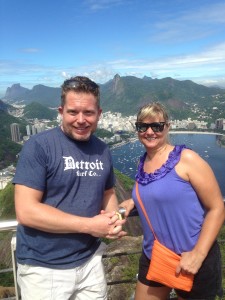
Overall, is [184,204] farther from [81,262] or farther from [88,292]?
[88,292]

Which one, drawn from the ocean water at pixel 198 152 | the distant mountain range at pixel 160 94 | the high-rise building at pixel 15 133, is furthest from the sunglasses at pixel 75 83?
the distant mountain range at pixel 160 94

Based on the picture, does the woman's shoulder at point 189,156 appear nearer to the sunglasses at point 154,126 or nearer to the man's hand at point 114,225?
the sunglasses at point 154,126

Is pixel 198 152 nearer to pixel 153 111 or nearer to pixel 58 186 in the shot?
pixel 153 111

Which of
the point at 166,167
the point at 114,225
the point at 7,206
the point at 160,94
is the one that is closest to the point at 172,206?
the point at 166,167

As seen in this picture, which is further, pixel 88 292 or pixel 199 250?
pixel 88 292

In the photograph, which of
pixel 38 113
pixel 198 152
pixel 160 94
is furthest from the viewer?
pixel 160 94

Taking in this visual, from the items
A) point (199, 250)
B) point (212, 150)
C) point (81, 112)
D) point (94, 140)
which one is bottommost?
point (212, 150)

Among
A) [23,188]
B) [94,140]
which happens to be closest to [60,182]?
[23,188]
